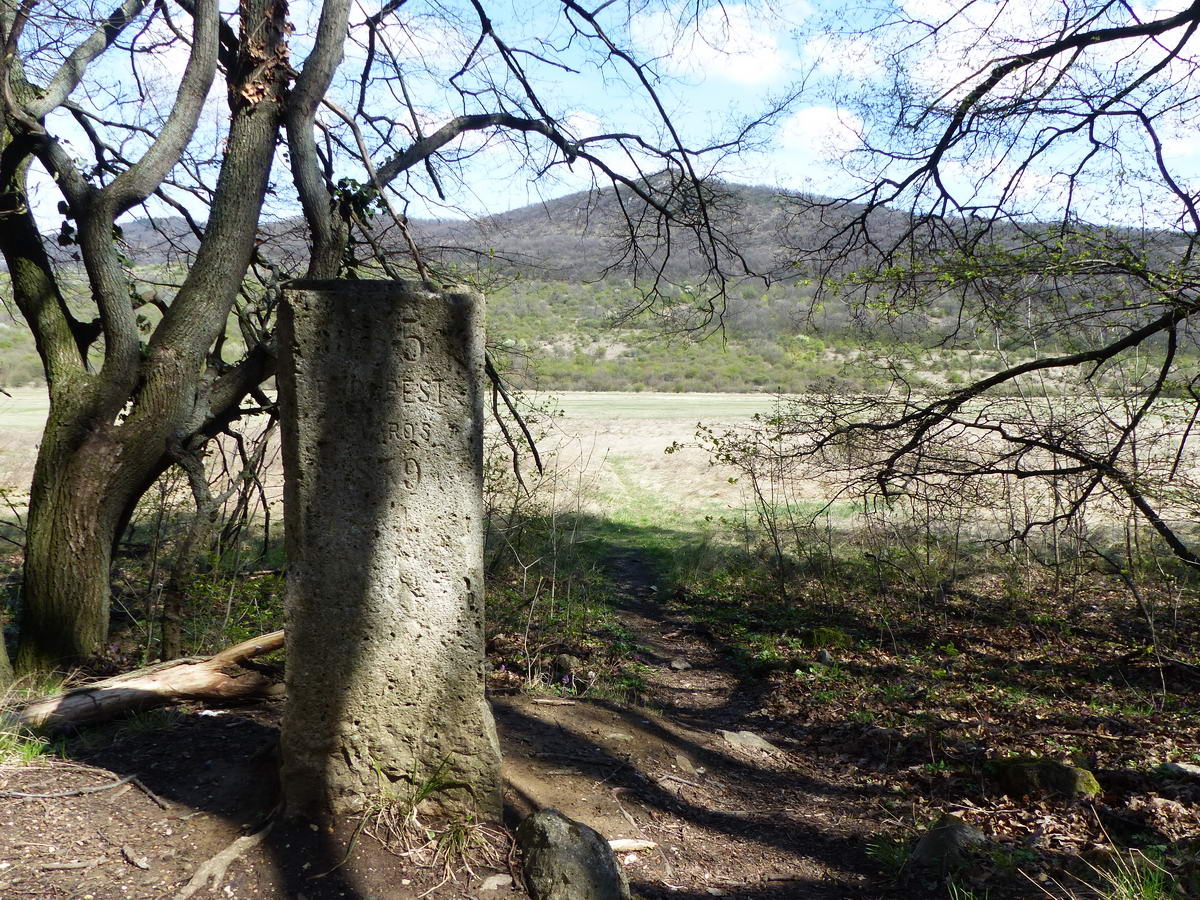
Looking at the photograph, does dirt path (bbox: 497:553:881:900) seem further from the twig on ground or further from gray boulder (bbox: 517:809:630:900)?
the twig on ground

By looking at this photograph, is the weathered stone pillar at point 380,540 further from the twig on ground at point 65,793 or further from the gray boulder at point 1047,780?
the gray boulder at point 1047,780

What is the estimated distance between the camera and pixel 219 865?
298 centimetres

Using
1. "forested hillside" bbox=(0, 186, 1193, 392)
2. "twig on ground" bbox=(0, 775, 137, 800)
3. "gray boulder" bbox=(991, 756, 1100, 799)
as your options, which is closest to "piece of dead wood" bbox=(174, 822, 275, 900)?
"twig on ground" bbox=(0, 775, 137, 800)

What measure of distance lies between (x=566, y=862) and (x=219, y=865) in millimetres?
1211

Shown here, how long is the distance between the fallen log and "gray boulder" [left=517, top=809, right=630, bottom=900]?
2.31m

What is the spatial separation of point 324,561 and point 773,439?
5.78 metres

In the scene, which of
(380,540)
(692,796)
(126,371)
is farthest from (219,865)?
(126,371)

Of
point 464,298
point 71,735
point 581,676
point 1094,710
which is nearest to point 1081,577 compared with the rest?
point 1094,710

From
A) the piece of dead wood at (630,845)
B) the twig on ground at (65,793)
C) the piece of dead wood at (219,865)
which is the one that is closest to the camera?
the piece of dead wood at (219,865)

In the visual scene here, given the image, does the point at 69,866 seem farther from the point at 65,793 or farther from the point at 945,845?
the point at 945,845

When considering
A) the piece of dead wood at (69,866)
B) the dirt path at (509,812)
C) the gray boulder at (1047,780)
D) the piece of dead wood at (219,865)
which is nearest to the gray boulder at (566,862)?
the dirt path at (509,812)

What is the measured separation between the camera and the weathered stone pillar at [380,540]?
3.13 meters

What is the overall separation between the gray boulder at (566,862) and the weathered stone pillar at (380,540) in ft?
1.13

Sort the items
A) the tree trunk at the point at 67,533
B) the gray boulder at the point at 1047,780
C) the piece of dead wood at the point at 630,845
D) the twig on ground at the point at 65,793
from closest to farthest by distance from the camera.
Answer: the twig on ground at the point at 65,793, the piece of dead wood at the point at 630,845, the gray boulder at the point at 1047,780, the tree trunk at the point at 67,533
